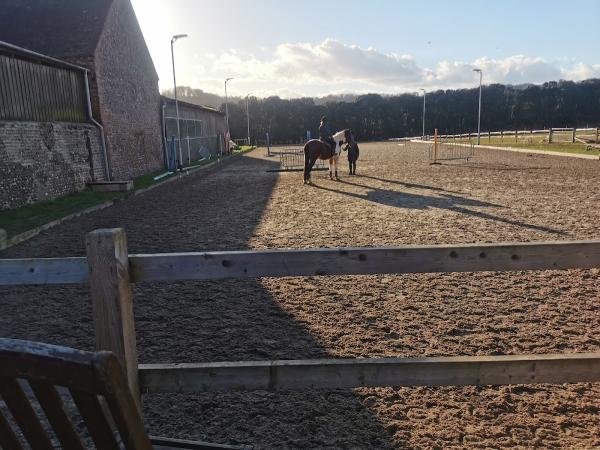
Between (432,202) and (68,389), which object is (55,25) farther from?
(68,389)

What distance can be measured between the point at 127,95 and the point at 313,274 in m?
19.6

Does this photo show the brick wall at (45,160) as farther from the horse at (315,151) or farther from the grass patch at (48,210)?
the horse at (315,151)

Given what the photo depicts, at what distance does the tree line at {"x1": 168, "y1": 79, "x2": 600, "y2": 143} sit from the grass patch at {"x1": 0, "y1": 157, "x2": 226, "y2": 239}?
60776 millimetres

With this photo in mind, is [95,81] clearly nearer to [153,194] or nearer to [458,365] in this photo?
[153,194]

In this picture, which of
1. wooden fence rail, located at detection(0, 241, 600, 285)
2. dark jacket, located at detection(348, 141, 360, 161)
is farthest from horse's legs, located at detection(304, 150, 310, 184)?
wooden fence rail, located at detection(0, 241, 600, 285)

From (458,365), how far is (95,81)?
1721 cm

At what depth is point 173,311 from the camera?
5137 mm

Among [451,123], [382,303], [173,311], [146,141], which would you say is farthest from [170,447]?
[451,123]

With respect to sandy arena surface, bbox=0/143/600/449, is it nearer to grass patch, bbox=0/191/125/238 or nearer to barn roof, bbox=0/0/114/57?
grass patch, bbox=0/191/125/238

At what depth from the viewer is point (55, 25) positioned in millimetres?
18125

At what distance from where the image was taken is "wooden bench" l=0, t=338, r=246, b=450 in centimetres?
114

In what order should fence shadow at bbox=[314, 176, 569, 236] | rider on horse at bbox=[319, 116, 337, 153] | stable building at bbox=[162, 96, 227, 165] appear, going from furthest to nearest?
stable building at bbox=[162, 96, 227, 165], rider on horse at bbox=[319, 116, 337, 153], fence shadow at bbox=[314, 176, 569, 236]

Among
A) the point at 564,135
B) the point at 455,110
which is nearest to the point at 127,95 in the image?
the point at 564,135

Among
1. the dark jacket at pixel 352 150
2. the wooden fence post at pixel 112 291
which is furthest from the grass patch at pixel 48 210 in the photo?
the dark jacket at pixel 352 150
